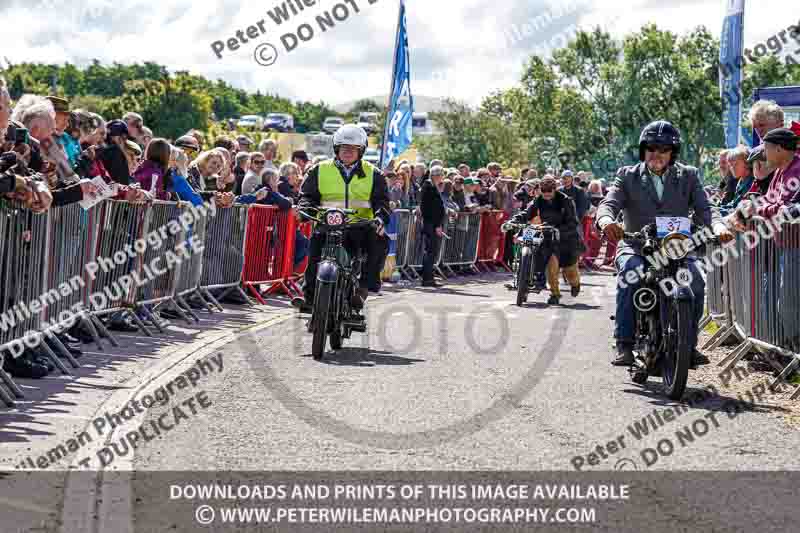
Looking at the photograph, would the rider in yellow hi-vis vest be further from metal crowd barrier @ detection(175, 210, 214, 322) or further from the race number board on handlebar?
the race number board on handlebar

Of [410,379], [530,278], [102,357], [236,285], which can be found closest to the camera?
[410,379]

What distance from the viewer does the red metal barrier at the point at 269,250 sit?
1708 centimetres

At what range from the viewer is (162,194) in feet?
45.2

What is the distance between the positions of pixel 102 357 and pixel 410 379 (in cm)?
256

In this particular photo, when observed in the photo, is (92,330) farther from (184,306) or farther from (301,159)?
(301,159)

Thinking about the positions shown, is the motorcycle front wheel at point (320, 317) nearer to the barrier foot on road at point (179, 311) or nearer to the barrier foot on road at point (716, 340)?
the barrier foot on road at point (179, 311)

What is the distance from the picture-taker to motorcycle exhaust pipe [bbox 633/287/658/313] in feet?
32.4

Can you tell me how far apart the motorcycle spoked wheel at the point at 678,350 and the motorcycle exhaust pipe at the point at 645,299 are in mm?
476

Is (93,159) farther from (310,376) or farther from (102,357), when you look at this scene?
(310,376)

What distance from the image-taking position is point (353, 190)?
41.6 feet

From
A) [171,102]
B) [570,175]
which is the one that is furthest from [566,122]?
[570,175]

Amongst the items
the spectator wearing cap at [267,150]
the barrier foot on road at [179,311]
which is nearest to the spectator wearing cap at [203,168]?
the barrier foot on road at [179,311]

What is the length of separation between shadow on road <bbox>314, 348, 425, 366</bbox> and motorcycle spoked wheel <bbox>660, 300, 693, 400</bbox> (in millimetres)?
2631

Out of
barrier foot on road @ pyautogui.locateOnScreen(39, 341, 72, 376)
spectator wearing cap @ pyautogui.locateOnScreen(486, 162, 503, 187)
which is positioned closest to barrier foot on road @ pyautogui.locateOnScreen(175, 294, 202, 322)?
barrier foot on road @ pyautogui.locateOnScreen(39, 341, 72, 376)
